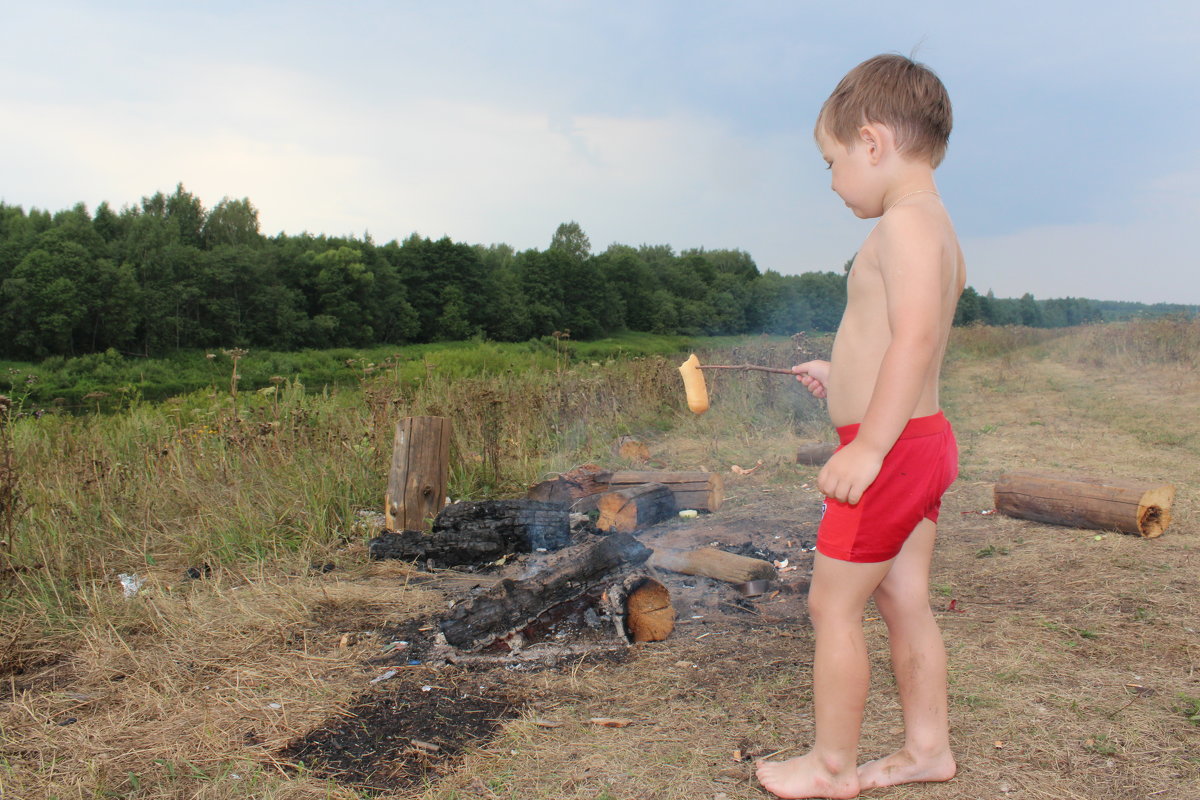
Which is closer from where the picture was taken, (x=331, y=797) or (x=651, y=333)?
(x=331, y=797)

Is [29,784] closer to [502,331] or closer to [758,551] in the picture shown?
[758,551]

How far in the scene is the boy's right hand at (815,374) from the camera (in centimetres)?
209

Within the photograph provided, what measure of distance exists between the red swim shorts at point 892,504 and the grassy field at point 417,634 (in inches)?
28.6

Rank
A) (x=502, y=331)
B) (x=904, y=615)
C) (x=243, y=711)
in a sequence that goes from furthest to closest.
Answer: (x=502, y=331)
(x=243, y=711)
(x=904, y=615)

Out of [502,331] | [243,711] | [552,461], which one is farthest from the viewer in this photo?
[502,331]

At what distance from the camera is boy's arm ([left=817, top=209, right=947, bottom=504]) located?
1.62 metres

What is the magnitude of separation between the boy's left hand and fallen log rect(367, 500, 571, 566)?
2886mm

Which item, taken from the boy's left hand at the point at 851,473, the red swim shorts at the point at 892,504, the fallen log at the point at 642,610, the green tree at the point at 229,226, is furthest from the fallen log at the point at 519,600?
the green tree at the point at 229,226

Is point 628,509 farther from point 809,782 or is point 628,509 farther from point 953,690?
point 809,782

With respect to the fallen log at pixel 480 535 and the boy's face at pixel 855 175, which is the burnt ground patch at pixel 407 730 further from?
the boy's face at pixel 855 175

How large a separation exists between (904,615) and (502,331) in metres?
36.8

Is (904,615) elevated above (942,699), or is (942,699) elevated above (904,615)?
(904,615)

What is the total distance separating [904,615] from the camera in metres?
1.93

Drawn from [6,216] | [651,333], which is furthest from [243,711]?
[6,216]
